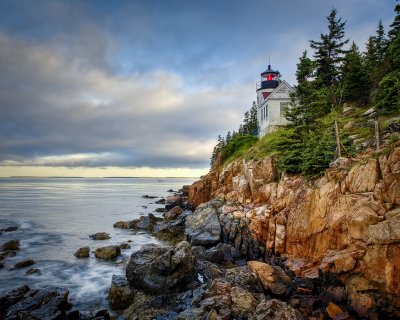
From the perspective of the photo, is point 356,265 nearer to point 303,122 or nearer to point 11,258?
point 303,122

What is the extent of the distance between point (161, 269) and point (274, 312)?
756 cm

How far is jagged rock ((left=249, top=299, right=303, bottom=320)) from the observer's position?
40.2 feet

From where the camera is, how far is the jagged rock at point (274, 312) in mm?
12258

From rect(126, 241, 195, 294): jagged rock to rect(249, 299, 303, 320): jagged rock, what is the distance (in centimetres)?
596

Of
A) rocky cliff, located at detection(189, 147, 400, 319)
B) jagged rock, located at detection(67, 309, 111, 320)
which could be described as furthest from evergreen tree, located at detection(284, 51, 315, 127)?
jagged rock, located at detection(67, 309, 111, 320)

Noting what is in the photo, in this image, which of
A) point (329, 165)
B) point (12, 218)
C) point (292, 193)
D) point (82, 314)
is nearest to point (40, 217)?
point (12, 218)

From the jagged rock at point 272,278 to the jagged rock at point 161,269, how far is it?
409cm

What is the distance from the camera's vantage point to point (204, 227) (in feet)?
90.8

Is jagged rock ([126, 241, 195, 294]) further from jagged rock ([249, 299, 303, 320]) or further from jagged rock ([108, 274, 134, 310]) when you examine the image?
jagged rock ([249, 299, 303, 320])

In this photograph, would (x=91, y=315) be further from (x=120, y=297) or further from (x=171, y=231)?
(x=171, y=231)

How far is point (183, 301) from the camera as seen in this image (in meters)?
15.6

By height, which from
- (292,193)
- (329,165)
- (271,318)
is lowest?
(271,318)

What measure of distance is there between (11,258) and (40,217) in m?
25.8

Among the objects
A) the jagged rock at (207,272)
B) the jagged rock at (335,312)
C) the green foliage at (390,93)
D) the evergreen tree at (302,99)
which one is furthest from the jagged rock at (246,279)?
the green foliage at (390,93)
